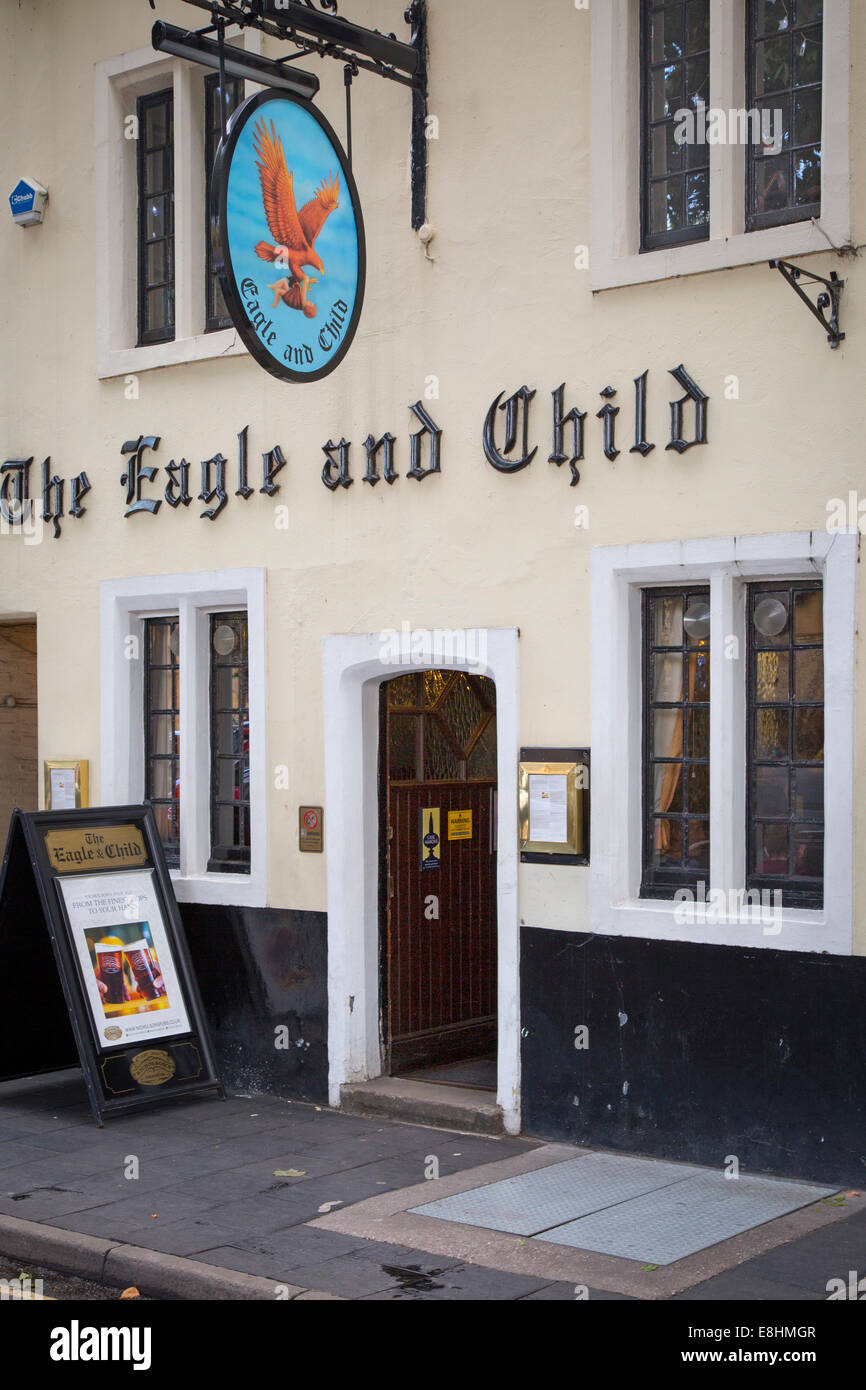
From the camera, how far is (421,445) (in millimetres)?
8734

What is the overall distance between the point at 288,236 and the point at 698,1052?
14.5ft

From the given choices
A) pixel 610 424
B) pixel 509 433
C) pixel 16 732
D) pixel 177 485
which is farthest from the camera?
pixel 16 732

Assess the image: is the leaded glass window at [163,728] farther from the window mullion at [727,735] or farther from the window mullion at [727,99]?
the window mullion at [727,99]

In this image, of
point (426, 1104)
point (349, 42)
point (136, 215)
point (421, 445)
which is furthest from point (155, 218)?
point (426, 1104)

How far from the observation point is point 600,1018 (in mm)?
7945

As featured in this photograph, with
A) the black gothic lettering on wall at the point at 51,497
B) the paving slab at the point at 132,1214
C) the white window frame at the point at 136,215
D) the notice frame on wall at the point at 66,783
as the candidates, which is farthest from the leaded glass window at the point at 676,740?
the black gothic lettering on wall at the point at 51,497

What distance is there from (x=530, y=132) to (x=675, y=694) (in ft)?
10.2

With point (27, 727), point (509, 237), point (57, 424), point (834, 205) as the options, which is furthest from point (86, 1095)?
point (834, 205)

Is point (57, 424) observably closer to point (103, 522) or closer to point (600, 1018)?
point (103, 522)

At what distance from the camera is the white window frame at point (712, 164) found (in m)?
7.09

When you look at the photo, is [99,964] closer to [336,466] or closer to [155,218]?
[336,466]

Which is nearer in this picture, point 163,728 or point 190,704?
point 190,704

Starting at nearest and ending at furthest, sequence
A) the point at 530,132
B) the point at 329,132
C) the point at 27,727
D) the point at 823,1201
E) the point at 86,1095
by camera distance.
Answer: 1. the point at 823,1201
2. the point at 329,132
3. the point at 530,132
4. the point at 86,1095
5. the point at 27,727

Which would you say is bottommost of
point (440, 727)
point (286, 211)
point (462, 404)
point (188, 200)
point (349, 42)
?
point (440, 727)
